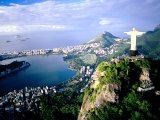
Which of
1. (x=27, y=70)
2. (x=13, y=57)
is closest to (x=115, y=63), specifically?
(x=27, y=70)

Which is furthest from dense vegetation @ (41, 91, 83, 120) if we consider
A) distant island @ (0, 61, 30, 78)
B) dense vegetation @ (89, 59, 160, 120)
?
distant island @ (0, 61, 30, 78)

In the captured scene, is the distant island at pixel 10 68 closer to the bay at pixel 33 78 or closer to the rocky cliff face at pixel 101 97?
the bay at pixel 33 78

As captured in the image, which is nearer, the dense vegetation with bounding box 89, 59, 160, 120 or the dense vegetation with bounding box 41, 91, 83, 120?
the dense vegetation with bounding box 89, 59, 160, 120

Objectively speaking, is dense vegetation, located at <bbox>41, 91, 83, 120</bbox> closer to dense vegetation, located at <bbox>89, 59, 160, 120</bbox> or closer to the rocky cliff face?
the rocky cliff face

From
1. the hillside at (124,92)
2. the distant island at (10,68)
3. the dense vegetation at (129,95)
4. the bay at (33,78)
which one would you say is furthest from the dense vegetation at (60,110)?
the distant island at (10,68)

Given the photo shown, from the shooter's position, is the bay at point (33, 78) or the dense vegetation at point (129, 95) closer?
the dense vegetation at point (129, 95)

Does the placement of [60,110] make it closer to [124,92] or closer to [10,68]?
[124,92]

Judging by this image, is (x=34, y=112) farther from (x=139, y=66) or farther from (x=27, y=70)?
(x=27, y=70)

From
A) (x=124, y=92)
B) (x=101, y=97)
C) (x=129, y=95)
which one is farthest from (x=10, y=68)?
(x=129, y=95)
